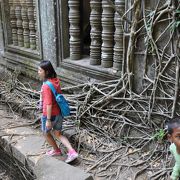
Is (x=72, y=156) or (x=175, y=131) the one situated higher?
(x=175, y=131)

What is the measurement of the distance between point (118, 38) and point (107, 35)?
237 millimetres

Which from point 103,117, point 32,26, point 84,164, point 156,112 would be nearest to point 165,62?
point 156,112

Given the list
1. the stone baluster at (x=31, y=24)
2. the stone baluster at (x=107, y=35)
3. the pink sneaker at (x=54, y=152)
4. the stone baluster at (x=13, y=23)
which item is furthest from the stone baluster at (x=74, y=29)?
the stone baluster at (x=13, y=23)

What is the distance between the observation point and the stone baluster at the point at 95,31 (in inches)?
144

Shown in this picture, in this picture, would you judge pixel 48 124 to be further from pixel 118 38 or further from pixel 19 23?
pixel 19 23

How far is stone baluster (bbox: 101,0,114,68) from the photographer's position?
349 cm

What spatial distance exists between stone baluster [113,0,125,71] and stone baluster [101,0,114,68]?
5.7 inches

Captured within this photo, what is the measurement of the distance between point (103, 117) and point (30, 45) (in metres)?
2.41

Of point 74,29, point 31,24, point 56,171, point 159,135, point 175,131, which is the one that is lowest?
point 56,171

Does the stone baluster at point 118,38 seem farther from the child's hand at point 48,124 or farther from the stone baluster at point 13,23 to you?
the stone baluster at point 13,23

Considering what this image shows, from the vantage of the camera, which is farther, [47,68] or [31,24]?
[31,24]

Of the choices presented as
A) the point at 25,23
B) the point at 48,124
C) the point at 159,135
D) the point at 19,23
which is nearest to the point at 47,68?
the point at 48,124

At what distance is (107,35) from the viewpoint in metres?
3.61

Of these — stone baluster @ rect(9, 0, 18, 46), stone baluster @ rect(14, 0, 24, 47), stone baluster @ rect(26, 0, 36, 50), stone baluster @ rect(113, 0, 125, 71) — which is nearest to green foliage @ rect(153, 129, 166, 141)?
stone baluster @ rect(113, 0, 125, 71)
